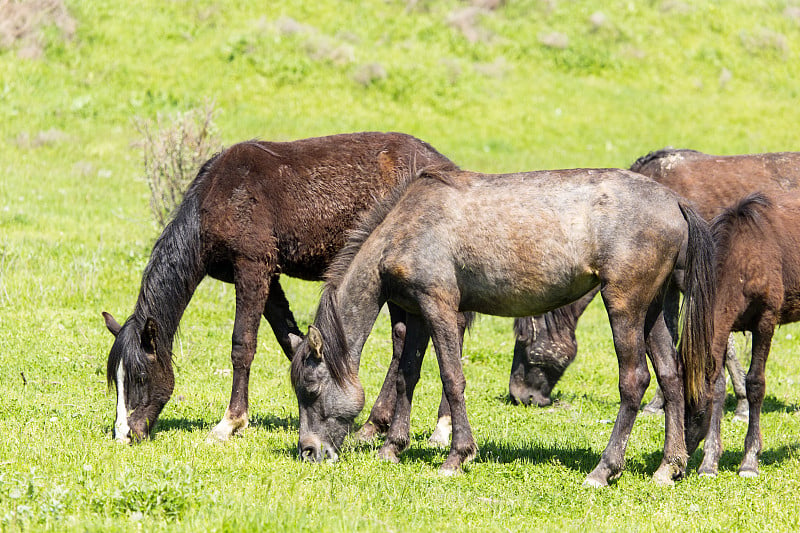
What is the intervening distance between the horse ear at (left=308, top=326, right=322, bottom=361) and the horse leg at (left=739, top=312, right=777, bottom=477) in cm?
335

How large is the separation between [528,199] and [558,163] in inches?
655

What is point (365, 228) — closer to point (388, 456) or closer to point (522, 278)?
point (522, 278)

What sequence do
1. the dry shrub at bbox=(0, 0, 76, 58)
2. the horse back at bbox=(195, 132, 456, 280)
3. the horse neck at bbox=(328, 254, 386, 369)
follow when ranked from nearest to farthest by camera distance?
1. the horse neck at bbox=(328, 254, 386, 369)
2. the horse back at bbox=(195, 132, 456, 280)
3. the dry shrub at bbox=(0, 0, 76, 58)

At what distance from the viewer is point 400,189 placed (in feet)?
24.6

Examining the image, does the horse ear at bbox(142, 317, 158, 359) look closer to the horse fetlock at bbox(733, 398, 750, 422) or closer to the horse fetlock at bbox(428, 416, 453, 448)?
the horse fetlock at bbox(428, 416, 453, 448)

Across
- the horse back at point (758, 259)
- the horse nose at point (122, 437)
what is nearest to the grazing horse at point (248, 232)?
the horse nose at point (122, 437)

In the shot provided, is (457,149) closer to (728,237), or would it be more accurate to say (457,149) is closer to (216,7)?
(216,7)

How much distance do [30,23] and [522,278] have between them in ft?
78.3

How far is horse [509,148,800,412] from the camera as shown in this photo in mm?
9922

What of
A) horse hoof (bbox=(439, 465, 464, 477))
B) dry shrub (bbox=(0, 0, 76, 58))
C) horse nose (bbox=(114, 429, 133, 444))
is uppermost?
dry shrub (bbox=(0, 0, 76, 58))

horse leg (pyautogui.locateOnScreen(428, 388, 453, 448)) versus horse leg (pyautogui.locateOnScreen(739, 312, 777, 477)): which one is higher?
horse leg (pyautogui.locateOnScreen(739, 312, 777, 477))

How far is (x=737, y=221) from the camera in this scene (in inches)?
291

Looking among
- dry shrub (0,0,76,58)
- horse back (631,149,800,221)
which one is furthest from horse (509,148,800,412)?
dry shrub (0,0,76,58)

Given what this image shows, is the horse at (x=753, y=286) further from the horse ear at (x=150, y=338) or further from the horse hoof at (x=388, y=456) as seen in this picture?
the horse ear at (x=150, y=338)
